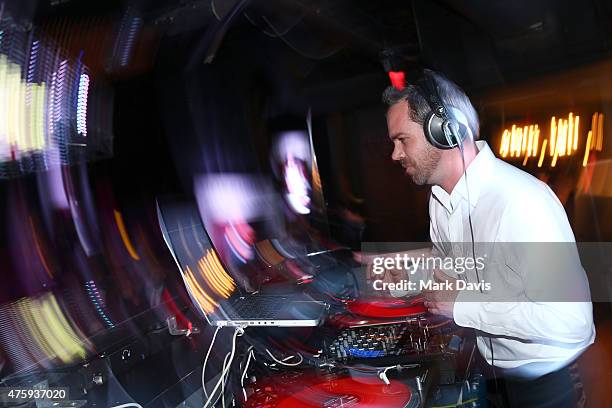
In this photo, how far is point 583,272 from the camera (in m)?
0.95

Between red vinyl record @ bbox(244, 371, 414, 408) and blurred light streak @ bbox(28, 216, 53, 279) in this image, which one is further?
blurred light streak @ bbox(28, 216, 53, 279)

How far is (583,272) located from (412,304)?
1.10ft

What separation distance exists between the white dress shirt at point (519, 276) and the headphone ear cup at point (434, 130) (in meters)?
0.09

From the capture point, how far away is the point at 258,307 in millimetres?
941

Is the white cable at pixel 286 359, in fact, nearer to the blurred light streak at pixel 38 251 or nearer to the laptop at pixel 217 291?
the laptop at pixel 217 291

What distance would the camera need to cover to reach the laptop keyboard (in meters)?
0.90

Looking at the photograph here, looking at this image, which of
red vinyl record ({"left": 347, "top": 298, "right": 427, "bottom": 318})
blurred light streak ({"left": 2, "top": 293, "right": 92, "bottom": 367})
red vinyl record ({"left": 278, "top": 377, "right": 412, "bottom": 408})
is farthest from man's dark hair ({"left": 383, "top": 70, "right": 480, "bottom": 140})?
blurred light streak ({"left": 2, "top": 293, "right": 92, "bottom": 367})

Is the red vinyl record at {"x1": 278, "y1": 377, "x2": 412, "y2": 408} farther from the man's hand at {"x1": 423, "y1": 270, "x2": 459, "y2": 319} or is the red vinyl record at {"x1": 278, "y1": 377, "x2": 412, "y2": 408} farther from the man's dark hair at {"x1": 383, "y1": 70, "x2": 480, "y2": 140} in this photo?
the man's dark hair at {"x1": 383, "y1": 70, "x2": 480, "y2": 140}

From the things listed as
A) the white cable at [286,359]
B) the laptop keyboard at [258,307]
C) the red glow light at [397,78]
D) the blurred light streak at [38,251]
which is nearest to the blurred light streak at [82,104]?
the blurred light streak at [38,251]

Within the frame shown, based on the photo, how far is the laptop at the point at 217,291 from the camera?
2.95 ft

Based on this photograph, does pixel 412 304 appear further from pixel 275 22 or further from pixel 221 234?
pixel 275 22

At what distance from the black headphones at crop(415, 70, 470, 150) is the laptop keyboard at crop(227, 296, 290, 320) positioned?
43 centimetres

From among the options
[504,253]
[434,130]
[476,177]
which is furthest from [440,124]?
[504,253]

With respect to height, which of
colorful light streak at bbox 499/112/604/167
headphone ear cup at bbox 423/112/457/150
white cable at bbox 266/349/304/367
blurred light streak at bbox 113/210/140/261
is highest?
headphone ear cup at bbox 423/112/457/150
